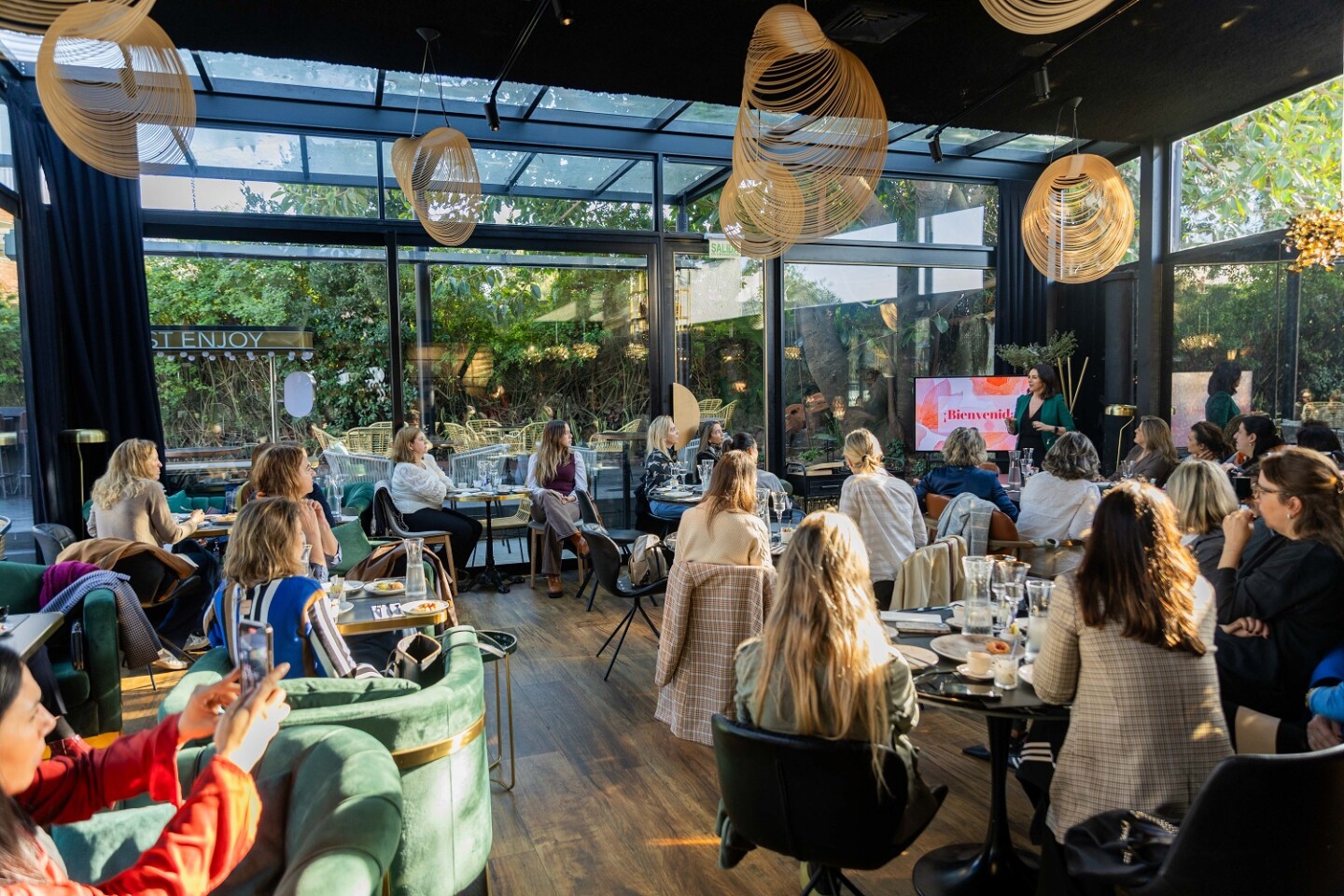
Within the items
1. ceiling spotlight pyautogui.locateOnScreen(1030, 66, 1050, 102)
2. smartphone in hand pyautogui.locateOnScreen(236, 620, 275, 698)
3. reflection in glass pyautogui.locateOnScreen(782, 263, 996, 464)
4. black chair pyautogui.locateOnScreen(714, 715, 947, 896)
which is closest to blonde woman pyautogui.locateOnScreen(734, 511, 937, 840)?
black chair pyautogui.locateOnScreen(714, 715, 947, 896)

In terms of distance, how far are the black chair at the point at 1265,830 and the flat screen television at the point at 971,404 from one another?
301 inches

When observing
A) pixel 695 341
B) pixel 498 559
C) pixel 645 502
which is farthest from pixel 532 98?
pixel 498 559

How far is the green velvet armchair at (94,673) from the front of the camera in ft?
13.3

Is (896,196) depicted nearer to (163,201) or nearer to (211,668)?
→ (163,201)

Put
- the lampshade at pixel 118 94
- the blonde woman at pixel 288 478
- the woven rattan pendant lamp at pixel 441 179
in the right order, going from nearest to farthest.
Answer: the lampshade at pixel 118 94, the blonde woman at pixel 288 478, the woven rattan pendant lamp at pixel 441 179

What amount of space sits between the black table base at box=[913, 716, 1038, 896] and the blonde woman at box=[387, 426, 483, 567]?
5196 millimetres

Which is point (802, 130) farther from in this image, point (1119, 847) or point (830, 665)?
point (1119, 847)

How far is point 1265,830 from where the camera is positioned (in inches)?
70.7

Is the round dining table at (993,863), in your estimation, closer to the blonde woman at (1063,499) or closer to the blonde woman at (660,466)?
the blonde woman at (1063,499)

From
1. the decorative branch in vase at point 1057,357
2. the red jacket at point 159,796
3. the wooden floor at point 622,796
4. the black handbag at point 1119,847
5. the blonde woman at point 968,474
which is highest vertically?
the decorative branch in vase at point 1057,357

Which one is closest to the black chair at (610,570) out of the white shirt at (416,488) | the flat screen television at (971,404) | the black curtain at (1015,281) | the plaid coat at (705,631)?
the plaid coat at (705,631)

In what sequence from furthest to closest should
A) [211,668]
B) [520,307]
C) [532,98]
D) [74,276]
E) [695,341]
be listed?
1. [695,341]
2. [520,307]
3. [532,98]
4. [74,276]
5. [211,668]

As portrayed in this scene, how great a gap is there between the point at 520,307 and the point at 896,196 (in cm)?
419

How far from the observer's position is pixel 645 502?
25.1 ft
